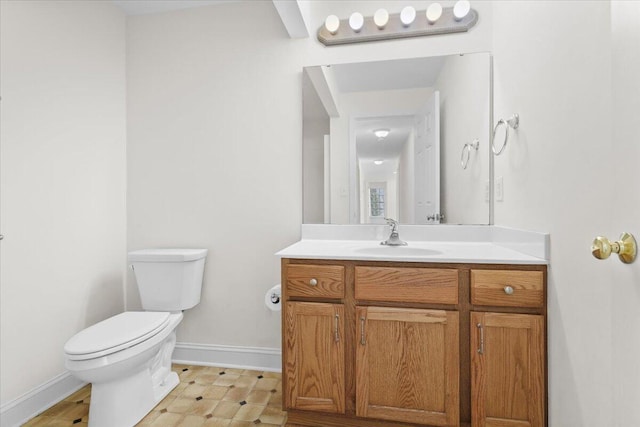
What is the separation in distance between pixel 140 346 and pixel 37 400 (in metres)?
0.72

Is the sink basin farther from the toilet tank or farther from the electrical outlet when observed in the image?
the toilet tank

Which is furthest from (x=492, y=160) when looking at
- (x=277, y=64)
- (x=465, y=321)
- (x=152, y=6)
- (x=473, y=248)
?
(x=152, y=6)

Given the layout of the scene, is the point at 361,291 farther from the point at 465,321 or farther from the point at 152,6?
the point at 152,6

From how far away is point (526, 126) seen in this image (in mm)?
1480

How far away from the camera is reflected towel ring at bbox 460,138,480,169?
6.21 ft

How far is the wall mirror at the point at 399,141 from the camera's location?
1.90m

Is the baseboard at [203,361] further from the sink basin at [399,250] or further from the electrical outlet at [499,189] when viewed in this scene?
the electrical outlet at [499,189]

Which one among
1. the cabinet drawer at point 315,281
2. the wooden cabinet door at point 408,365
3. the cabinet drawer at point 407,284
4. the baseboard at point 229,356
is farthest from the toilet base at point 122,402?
the cabinet drawer at point 407,284

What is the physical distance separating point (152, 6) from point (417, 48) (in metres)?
1.76

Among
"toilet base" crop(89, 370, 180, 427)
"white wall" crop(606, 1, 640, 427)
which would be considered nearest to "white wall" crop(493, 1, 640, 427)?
"white wall" crop(606, 1, 640, 427)

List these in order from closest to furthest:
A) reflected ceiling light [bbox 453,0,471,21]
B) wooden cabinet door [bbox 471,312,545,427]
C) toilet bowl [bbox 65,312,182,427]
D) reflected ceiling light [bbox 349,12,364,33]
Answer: wooden cabinet door [bbox 471,312,545,427], toilet bowl [bbox 65,312,182,427], reflected ceiling light [bbox 453,0,471,21], reflected ceiling light [bbox 349,12,364,33]

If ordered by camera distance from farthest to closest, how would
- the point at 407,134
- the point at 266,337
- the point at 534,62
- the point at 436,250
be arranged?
the point at 266,337, the point at 407,134, the point at 436,250, the point at 534,62

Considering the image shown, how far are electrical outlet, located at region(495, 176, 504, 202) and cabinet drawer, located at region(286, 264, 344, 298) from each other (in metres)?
0.96

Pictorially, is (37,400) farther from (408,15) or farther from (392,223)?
(408,15)
